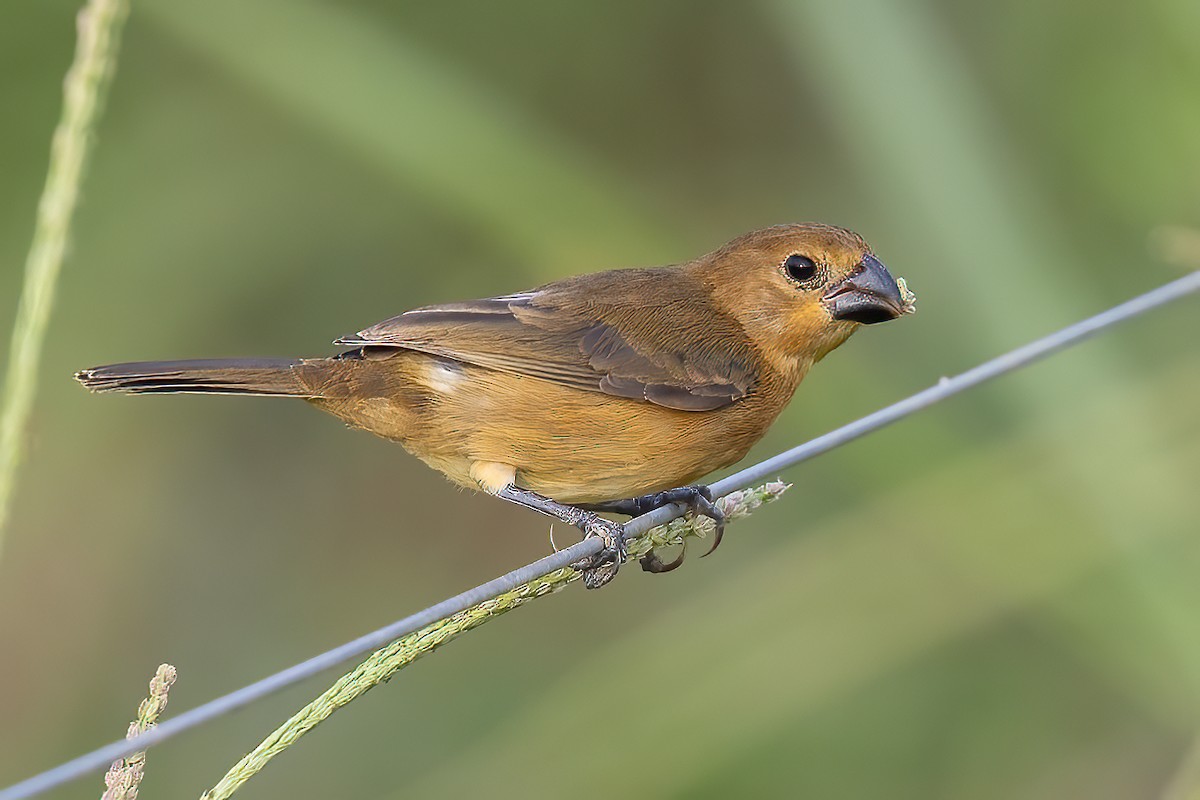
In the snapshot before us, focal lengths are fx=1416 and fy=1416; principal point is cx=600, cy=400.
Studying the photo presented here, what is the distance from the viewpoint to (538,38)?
4.90 m

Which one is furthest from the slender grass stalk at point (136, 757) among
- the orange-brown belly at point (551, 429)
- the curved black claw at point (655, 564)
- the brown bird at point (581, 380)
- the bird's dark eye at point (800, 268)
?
the bird's dark eye at point (800, 268)

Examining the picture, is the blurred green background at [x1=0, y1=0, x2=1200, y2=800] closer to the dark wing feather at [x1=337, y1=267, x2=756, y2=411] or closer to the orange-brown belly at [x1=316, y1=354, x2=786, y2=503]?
the dark wing feather at [x1=337, y1=267, x2=756, y2=411]

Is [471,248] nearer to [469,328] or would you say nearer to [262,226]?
[262,226]

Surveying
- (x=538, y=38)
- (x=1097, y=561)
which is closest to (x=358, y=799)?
(x=1097, y=561)

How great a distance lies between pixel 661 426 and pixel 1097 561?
126 cm

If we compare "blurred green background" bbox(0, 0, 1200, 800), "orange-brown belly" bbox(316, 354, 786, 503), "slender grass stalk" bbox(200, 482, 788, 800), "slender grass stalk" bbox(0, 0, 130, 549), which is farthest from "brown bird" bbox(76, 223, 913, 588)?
"slender grass stalk" bbox(0, 0, 130, 549)

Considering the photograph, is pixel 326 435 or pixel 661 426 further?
pixel 326 435

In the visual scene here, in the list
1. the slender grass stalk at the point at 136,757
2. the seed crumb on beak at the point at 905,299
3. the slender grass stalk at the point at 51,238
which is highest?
the seed crumb on beak at the point at 905,299

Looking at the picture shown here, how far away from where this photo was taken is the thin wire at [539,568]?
4.61 ft

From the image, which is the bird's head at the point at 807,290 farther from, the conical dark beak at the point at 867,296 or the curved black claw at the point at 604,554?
the curved black claw at the point at 604,554

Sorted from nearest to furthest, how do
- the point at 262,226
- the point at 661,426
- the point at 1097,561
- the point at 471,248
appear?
the point at 661,426
the point at 1097,561
the point at 262,226
the point at 471,248

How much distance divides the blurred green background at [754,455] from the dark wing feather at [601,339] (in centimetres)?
58

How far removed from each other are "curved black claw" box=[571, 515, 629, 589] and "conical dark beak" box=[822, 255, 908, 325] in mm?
778

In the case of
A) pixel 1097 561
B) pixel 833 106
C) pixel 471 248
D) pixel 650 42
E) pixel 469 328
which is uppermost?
pixel 650 42
